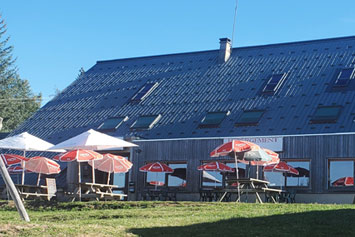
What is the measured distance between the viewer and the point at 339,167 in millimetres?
24656

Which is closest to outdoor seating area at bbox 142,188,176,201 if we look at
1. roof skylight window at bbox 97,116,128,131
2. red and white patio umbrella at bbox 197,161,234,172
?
red and white patio umbrella at bbox 197,161,234,172

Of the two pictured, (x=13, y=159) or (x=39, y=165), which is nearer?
(x=39, y=165)

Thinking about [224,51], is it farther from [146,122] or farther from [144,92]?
[146,122]

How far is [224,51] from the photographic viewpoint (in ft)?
107

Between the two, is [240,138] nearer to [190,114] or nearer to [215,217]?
[190,114]

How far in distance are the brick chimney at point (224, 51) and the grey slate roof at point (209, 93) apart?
0.34 metres

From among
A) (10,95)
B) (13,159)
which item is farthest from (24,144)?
(10,95)

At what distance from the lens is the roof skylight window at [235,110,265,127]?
2641cm

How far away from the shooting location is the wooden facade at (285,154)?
24.3 metres

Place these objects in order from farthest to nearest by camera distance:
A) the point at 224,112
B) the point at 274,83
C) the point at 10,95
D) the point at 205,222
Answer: the point at 10,95
the point at 274,83
the point at 224,112
the point at 205,222

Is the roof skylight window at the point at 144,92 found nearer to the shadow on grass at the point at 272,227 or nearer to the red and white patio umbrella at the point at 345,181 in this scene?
the red and white patio umbrella at the point at 345,181

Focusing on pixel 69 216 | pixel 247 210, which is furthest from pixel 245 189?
pixel 69 216

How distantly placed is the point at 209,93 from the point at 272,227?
1691 cm

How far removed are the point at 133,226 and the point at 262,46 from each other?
68.8 ft
